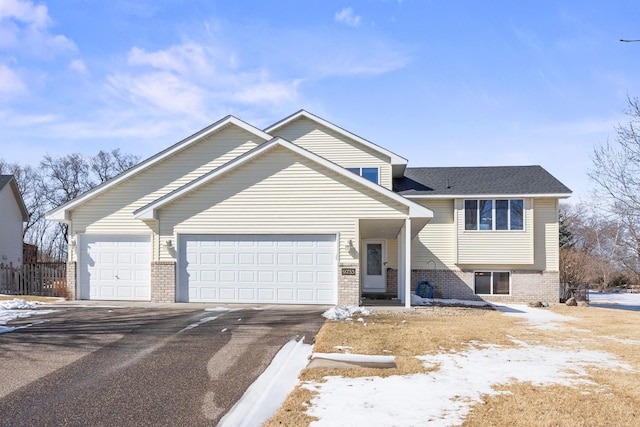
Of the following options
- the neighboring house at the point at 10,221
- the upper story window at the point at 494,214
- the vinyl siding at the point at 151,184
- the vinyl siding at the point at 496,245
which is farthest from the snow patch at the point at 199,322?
the neighboring house at the point at 10,221

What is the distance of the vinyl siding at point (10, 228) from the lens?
26406 mm

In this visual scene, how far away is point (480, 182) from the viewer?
2144 cm

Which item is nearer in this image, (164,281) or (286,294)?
(286,294)

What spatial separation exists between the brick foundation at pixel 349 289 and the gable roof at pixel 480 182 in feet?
24.2

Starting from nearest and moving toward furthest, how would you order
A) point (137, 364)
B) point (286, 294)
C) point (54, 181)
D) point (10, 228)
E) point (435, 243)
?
point (137, 364), point (286, 294), point (435, 243), point (10, 228), point (54, 181)

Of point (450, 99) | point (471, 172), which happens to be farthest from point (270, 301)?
point (471, 172)

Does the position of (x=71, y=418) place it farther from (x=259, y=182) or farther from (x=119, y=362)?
(x=259, y=182)

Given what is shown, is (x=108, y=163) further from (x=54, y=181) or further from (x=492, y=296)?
(x=492, y=296)

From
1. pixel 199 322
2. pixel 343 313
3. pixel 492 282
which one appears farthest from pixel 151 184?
pixel 492 282

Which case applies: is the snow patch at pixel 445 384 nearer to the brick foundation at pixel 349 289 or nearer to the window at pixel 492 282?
the brick foundation at pixel 349 289

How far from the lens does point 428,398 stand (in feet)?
18.7

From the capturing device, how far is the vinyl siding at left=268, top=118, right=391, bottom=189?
2050cm

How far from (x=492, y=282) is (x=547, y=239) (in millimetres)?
2855

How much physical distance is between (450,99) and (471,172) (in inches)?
306
